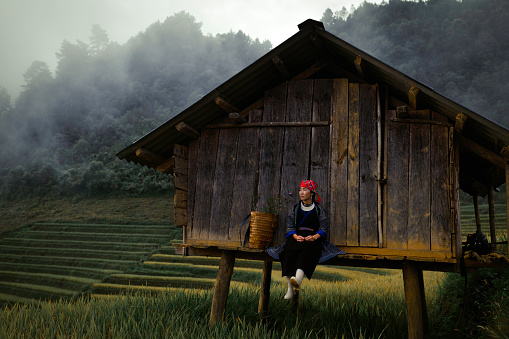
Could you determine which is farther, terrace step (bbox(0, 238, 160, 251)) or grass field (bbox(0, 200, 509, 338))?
terrace step (bbox(0, 238, 160, 251))

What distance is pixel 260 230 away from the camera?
21.3 feet

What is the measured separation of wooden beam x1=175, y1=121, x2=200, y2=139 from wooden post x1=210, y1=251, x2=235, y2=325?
2.07 m

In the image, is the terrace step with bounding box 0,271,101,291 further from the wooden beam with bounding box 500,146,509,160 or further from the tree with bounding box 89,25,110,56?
the tree with bounding box 89,25,110,56

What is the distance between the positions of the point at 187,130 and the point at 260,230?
2.15m

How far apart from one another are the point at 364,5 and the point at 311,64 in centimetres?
8549

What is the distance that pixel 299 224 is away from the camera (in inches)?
251

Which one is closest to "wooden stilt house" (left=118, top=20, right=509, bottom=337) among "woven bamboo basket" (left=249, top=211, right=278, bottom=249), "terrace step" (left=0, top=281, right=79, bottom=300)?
"woven bamboo basket" (left=249, top=211, right=278, bottom=249)

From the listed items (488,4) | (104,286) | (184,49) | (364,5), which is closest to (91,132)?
(184,49)

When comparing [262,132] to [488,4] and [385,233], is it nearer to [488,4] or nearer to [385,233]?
[385,233]

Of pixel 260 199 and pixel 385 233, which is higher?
pixel 260 199

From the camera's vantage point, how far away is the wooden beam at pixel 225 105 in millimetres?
7184

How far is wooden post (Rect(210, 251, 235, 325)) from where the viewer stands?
280 inches

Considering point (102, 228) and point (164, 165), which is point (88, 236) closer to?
point (102, 228)

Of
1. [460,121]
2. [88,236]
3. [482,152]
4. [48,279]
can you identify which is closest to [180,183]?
[460,121]
